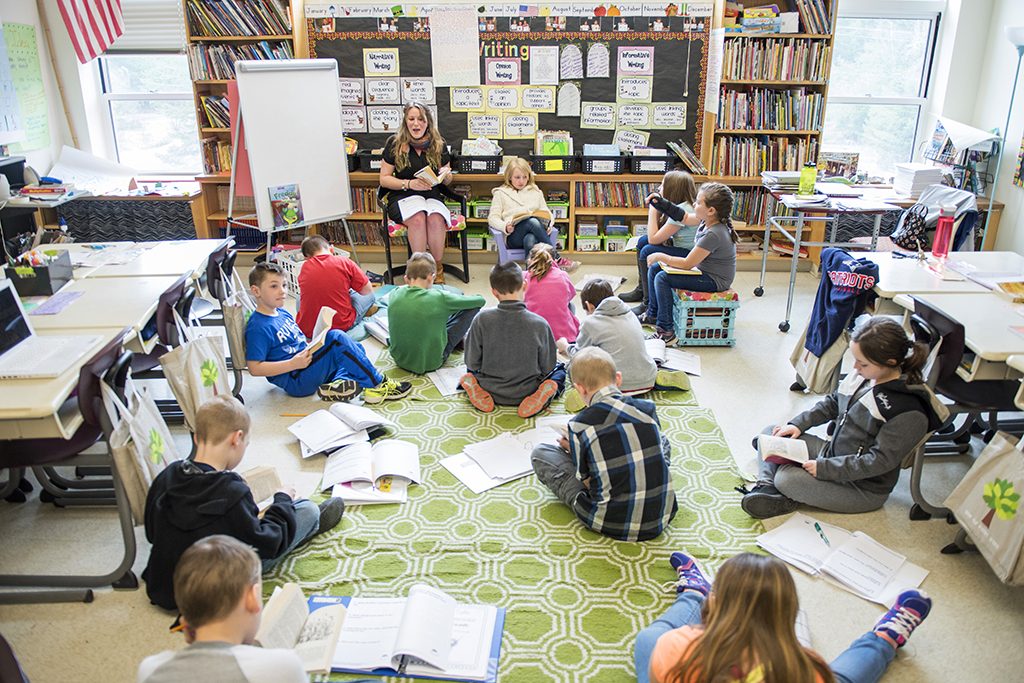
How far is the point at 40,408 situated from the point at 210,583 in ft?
3.48

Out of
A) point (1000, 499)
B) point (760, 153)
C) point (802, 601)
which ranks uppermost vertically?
point (760, 153)

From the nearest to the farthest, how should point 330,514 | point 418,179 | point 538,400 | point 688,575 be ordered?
point 688,575, point 330,514, point 538,400, point 418,179

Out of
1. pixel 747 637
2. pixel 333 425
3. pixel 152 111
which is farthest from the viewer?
pixel 152 111

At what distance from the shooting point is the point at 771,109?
5.76 m

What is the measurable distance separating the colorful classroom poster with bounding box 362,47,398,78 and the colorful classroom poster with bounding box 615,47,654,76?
1685mm

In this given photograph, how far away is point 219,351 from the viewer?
10.6 ft

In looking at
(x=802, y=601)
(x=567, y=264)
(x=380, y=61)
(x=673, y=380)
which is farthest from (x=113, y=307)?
(x=380, y=61)

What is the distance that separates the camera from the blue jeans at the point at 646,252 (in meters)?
4.81

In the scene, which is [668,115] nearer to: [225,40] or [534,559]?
[225,40]

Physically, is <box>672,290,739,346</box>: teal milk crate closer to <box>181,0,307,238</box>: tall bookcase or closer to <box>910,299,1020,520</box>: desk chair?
<box>910,299,1020,520</box>: desk chair

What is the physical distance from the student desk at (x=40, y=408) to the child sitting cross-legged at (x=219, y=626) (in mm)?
959

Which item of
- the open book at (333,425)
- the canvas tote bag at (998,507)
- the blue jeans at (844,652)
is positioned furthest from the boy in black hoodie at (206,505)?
the canvas tote bag at (998,507)

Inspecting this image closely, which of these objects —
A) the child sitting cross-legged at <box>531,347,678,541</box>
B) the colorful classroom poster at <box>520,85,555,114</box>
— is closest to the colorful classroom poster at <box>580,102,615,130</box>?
the colorful classroom poster at <box>520,85,555,114</box>

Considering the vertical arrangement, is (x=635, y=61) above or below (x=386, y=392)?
above
